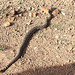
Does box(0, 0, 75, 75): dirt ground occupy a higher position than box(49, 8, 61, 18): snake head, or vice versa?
box(49, 8, 61, 18): snake head

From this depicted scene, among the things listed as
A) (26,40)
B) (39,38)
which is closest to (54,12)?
(39,38)

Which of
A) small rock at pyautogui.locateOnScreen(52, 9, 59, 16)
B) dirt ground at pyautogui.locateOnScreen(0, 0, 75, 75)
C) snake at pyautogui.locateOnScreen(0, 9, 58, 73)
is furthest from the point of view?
small rock at pyautogui.locateOnScreen(52, 9, 59, 16)

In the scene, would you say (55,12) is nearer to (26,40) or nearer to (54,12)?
(54,12)

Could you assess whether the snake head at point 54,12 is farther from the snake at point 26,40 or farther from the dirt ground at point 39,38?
the dirt ground at point 39,38

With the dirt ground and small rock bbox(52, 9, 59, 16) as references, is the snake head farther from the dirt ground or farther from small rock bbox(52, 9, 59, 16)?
the dirt ground

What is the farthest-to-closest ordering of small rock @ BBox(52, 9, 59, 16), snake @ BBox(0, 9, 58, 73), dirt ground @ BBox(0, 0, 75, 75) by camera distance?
1. small rock @ BBox(52, 9, 59, 16)
2. snake @ BBox(0, 9, 58, 73)
3. dirt ground @ BBox(0, 0, 75, 75)

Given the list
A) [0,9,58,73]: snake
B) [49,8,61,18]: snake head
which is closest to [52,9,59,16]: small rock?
[49,8,61,18]: snake head

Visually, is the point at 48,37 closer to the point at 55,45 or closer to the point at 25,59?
the point at 55,45

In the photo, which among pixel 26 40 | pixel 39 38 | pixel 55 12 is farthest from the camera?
pixel 55 12
